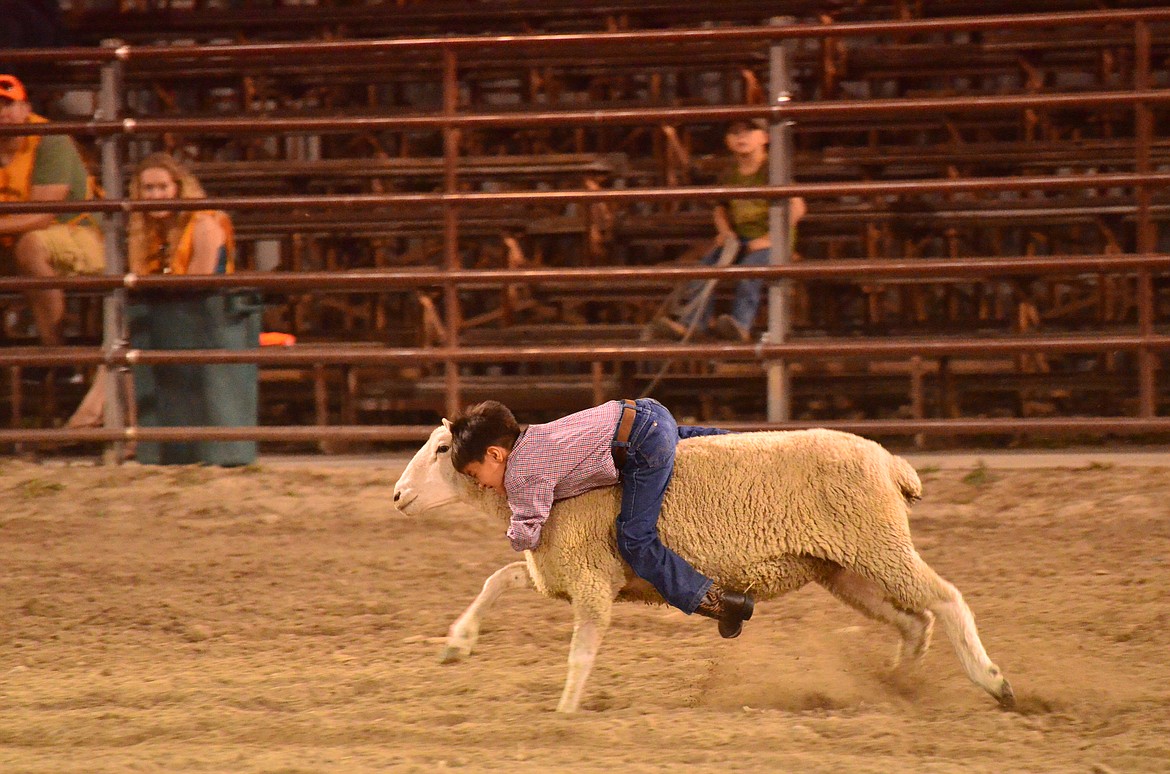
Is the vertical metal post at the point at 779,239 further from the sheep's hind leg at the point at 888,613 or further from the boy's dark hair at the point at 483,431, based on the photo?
the boy's dark hair at the point at 483,431

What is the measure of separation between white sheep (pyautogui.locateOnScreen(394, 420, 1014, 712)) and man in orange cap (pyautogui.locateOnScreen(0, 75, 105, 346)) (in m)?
4.75

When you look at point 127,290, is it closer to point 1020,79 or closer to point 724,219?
point 724,219

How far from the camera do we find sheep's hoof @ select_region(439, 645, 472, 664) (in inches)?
154

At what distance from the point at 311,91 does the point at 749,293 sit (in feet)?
20.5

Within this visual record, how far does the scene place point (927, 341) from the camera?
21.7 feet

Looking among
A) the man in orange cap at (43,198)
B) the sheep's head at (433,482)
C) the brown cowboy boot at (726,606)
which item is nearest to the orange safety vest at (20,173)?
the man in orange cap at (43,198)

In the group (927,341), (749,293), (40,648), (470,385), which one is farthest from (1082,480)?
(40,648)

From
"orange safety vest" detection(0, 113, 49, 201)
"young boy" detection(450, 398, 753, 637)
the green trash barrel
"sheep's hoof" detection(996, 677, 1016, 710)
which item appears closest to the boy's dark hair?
"young boy" detection(450, 398, 753, 637)

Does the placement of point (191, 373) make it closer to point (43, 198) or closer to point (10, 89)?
point (43, 198)

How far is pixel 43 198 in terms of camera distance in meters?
7.32

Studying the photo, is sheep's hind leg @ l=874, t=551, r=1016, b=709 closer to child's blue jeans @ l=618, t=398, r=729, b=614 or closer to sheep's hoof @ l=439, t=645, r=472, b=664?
child's blue jeans @ l=618, t=398, r=729, b=614

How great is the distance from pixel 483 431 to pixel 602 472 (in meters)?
0.32

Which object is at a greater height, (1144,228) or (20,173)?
(20,173)

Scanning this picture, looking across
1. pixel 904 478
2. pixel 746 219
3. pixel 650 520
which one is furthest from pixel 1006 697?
pixel 746 219
